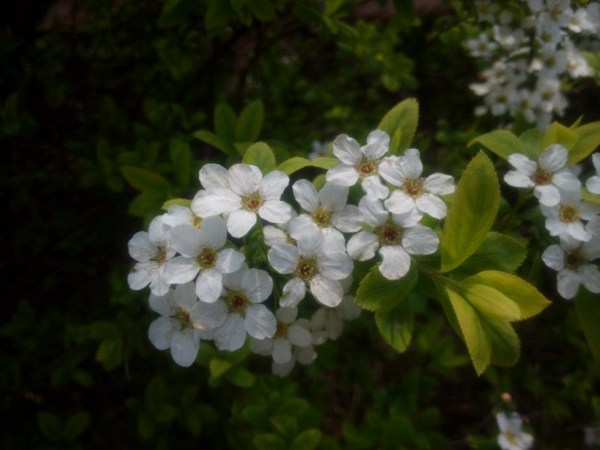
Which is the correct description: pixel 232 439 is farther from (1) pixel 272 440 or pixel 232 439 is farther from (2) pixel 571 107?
(2) pixel 571 107

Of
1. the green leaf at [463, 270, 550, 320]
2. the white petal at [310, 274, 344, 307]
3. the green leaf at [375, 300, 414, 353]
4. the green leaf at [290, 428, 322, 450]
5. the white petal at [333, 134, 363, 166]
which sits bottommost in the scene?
the green leaf at [290, 428, 322, 450]

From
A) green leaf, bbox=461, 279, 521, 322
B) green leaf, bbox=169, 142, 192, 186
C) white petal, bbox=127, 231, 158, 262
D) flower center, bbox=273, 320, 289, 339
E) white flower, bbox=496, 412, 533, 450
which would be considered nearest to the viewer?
green leaf, bbox=461, 279, 521, 322

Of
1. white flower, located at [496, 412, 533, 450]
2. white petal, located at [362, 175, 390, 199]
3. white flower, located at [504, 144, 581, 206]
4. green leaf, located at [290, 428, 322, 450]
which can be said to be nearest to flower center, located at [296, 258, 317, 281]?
white petal, located at [362, 175, 390, 199]

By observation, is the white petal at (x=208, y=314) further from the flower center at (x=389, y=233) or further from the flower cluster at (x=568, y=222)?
the flower cluster at (x=568, y=222)

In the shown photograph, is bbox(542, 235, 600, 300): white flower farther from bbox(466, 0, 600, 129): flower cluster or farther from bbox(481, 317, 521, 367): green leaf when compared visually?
bbox(466, 0, 600, 129): flower cluster

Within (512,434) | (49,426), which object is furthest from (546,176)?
(49,426)

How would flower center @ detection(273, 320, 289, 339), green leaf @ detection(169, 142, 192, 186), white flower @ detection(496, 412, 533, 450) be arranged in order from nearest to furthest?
flower center @ detection(273, 320, 289, 339) → green leaf @ detection(169, 142, 192, 186) → white flower @ detection(496, 412, 533, 450)
